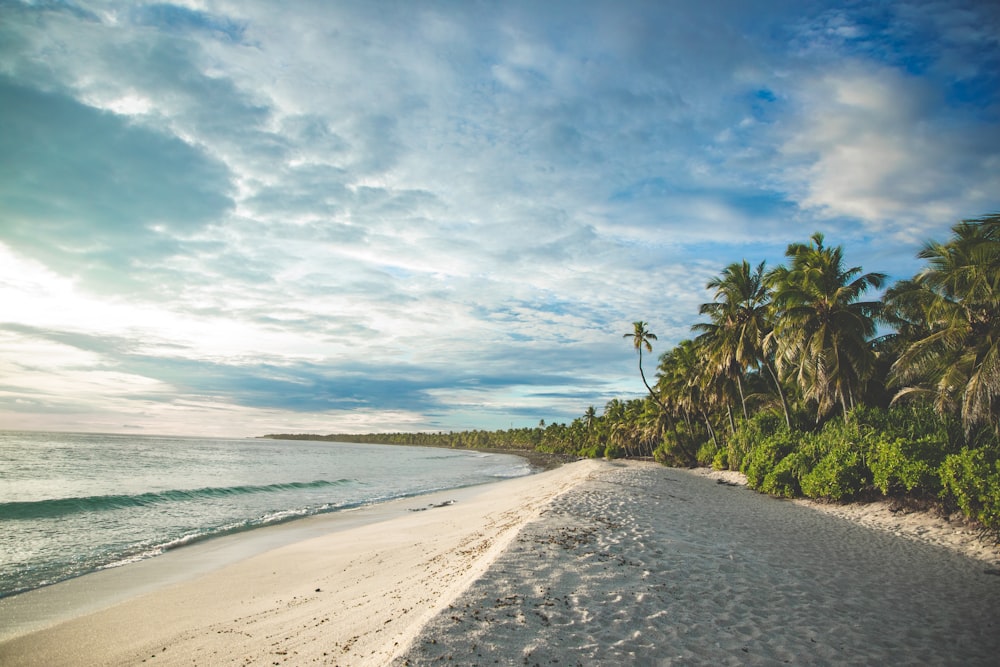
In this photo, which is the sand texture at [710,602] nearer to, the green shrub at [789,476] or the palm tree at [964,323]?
the palm tree at [964,323]

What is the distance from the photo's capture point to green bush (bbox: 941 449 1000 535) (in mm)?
10359

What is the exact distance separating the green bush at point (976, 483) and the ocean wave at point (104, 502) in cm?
2945

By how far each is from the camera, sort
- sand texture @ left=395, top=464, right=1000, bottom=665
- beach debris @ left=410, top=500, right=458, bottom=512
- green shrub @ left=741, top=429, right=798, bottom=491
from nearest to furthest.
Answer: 1. sand texture @ left=395, top=464, right=1000, bottom=665
2. green shrub @ left=741, top=429, right=798, bottom=491
3. beach debris @ left=410, top=500, right=458, bottom=512

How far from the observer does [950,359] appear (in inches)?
548

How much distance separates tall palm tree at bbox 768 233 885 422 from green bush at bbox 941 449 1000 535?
889 centimetres

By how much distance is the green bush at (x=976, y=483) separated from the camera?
34.0 feet

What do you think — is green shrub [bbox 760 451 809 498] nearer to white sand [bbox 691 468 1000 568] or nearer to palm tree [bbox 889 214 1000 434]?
white sand [bbox 691 468 1000 568]

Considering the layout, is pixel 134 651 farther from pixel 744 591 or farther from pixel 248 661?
pixel 744 591

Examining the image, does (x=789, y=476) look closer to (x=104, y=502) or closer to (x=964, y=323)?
(x=964, y=323)

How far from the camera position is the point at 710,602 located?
6438mm

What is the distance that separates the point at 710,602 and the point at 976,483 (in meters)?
9.00

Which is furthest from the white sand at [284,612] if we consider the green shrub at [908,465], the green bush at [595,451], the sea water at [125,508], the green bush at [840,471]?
the green bush at [595,451]

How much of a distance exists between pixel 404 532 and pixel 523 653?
11155 mm

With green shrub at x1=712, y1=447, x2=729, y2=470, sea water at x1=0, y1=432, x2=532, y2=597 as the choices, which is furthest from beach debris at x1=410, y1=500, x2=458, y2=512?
green shrub at x1=712, y1=447, x2=729, y2=470
